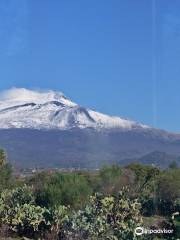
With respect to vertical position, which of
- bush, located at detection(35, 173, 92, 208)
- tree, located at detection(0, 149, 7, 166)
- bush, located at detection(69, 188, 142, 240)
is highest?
tree, located at detection(0, 149, 7, 166)

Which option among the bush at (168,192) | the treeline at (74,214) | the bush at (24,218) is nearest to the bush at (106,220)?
the treeline at (74,214)

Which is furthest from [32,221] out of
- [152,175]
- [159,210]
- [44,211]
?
[152,175]

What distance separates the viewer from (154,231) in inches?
821

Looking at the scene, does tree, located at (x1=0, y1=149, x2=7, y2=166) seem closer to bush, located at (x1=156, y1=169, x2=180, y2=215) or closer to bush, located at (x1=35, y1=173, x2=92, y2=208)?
bush, located at (x1=156, y1=169, x2=180, y2=215)

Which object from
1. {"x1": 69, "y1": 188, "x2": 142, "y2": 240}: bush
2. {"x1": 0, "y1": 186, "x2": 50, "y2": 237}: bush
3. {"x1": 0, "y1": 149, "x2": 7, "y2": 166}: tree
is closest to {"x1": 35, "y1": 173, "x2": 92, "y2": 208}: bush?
{"x1": 69, "y1": 188, "x2": 142, "y2": 240}: bush

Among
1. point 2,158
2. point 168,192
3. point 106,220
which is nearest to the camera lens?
point 106,220

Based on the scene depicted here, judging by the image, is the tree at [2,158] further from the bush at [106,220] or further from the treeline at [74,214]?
the bush at [106,220]

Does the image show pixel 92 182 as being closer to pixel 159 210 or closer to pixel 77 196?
pixel 159 210

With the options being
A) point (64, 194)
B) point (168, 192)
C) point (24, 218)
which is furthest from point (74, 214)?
point (168, 192)

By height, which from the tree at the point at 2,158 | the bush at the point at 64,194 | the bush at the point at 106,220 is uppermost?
the tree at the point at 2,158

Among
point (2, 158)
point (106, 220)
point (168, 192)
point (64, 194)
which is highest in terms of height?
point (2, 158)

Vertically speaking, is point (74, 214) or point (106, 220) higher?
point (74, 214)

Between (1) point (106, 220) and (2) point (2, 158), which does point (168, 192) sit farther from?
(1) point (106, 220)

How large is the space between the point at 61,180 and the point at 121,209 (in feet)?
13.0
